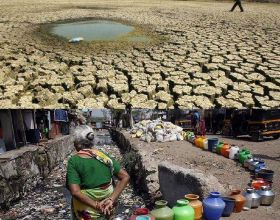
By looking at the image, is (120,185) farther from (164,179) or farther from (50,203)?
(50,203)

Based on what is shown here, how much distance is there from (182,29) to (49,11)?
17.1 ft

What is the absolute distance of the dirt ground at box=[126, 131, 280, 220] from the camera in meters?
3.86

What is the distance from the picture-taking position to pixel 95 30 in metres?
8.94

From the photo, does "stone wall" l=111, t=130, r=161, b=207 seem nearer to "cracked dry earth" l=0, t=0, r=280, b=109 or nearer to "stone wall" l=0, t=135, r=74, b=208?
"cracked dry earth" l=0, t=0, r=280, b=109

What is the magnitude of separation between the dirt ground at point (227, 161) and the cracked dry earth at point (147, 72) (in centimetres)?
111

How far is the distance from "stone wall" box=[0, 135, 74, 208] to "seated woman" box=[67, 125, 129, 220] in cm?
302

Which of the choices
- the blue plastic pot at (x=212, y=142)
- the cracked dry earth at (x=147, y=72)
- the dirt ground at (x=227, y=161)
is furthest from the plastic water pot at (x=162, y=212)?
the blue plastic pot at (x=212, y=142)

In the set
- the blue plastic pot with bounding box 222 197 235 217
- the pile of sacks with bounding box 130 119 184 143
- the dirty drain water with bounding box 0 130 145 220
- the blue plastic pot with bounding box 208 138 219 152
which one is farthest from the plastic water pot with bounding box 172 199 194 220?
the pile of sacks with bounding box 130 119 184 143

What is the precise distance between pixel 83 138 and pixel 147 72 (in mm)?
4133

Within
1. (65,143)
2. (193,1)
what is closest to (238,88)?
(65,143)

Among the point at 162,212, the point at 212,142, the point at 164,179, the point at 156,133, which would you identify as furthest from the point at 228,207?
the point at 156,133

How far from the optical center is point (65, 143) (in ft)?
23.5

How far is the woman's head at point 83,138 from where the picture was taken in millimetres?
2348

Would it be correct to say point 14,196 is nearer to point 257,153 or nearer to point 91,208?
point 91,208
